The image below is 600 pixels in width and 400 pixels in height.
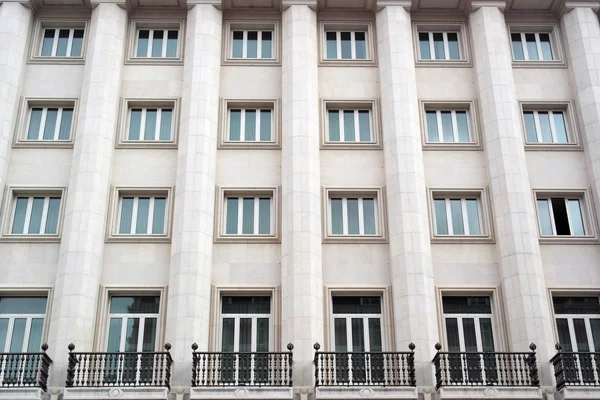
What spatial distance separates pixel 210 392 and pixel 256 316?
12.3 ft

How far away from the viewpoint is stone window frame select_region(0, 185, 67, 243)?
1068 inches

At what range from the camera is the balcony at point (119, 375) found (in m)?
23.2

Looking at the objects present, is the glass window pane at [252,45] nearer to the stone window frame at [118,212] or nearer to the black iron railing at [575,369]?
the stone window frame at [118,212]

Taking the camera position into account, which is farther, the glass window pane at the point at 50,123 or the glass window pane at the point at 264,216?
the glass window pane at the point at 50,123

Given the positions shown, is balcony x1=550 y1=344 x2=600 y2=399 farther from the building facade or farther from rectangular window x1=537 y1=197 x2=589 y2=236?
rectangular window x1=537 y1=197 x2=589 y2=236

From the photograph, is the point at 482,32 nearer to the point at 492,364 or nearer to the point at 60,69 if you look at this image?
the point at 492,364

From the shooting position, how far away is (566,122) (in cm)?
3019

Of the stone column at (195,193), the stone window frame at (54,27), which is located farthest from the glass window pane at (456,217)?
the stone window frame at (54,27)

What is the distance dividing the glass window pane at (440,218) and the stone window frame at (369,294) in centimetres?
314

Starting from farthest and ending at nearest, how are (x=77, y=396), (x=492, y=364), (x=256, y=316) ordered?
(x=256, y=316) → (x=492, y=364) → (x=77, y=396)

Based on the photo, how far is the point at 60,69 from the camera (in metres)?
30.6

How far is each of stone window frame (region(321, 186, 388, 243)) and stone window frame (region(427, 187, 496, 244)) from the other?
1.72 metres

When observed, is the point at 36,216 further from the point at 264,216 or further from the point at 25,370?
the point at 264,216

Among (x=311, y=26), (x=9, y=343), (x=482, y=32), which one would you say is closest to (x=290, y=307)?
(x=9, y=343)
